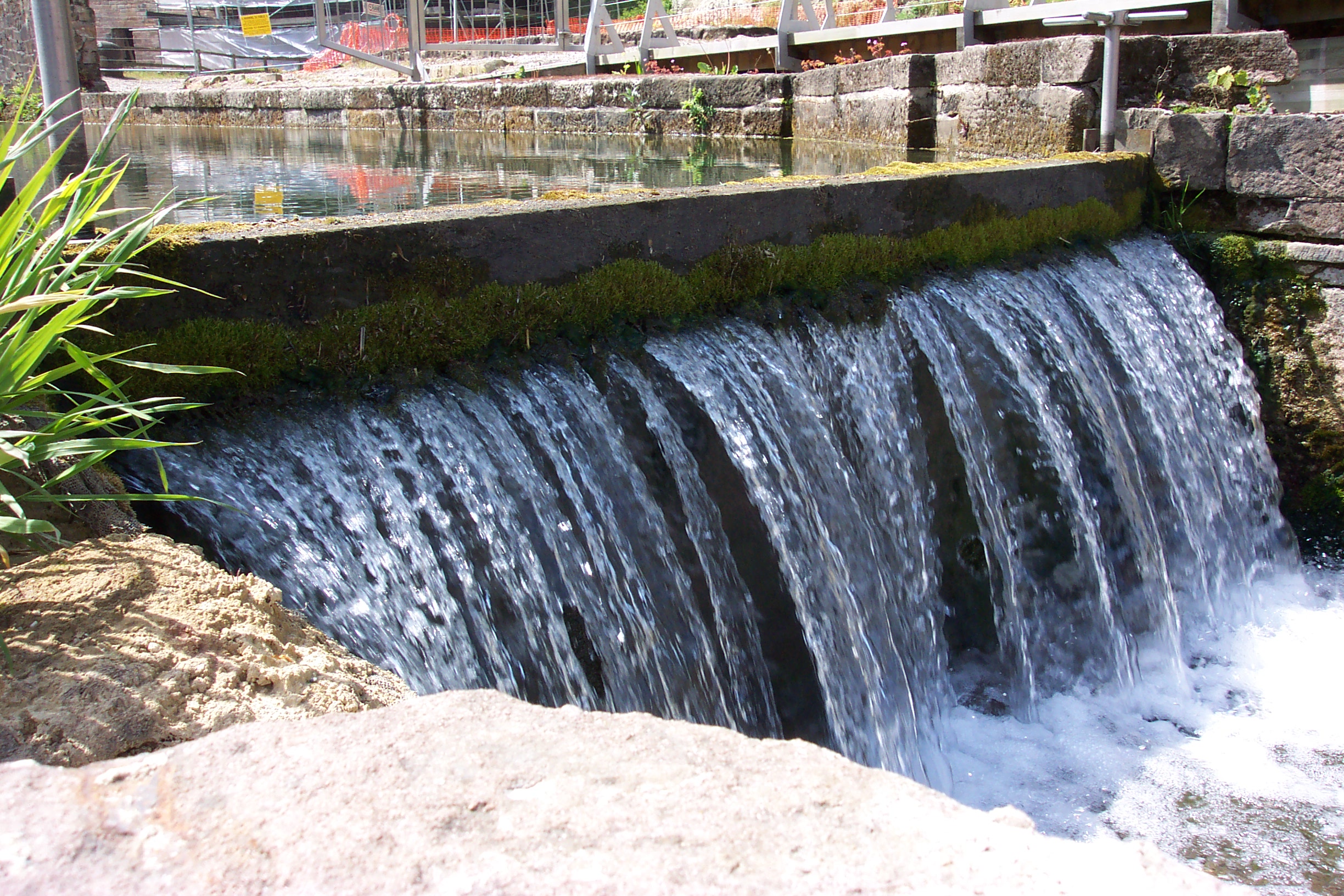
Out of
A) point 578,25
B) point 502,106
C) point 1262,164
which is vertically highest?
point 578,25

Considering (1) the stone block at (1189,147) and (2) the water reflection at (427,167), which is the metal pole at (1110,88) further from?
(2) the water reflection at (427,167)

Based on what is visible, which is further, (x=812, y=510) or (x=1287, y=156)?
(x=1287, y=156)

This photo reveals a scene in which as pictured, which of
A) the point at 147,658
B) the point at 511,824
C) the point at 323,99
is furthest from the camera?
the point at 323,99

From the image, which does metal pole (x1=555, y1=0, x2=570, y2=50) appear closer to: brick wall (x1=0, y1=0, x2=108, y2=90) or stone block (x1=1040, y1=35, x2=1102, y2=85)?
brick wall (x1=0, y1=0, x2=108, y2=90)

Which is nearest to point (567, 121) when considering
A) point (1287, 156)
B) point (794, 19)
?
point (794, 19)

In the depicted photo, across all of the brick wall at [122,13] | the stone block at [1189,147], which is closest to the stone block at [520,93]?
the stone block at [1189,147]

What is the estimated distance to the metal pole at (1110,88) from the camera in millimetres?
6211

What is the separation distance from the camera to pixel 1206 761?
4.27 meters

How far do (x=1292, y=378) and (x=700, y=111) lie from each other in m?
6.57

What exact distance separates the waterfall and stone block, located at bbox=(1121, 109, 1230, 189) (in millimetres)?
586

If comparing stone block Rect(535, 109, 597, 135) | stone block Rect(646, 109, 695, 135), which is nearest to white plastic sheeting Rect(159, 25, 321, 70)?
stone block Rect(535, 109, 597, 135)

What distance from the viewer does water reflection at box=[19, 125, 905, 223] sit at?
6.01 m

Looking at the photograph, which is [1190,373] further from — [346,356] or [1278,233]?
[346,356]

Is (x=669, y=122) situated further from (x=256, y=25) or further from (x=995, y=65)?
(x=256, y=25)
